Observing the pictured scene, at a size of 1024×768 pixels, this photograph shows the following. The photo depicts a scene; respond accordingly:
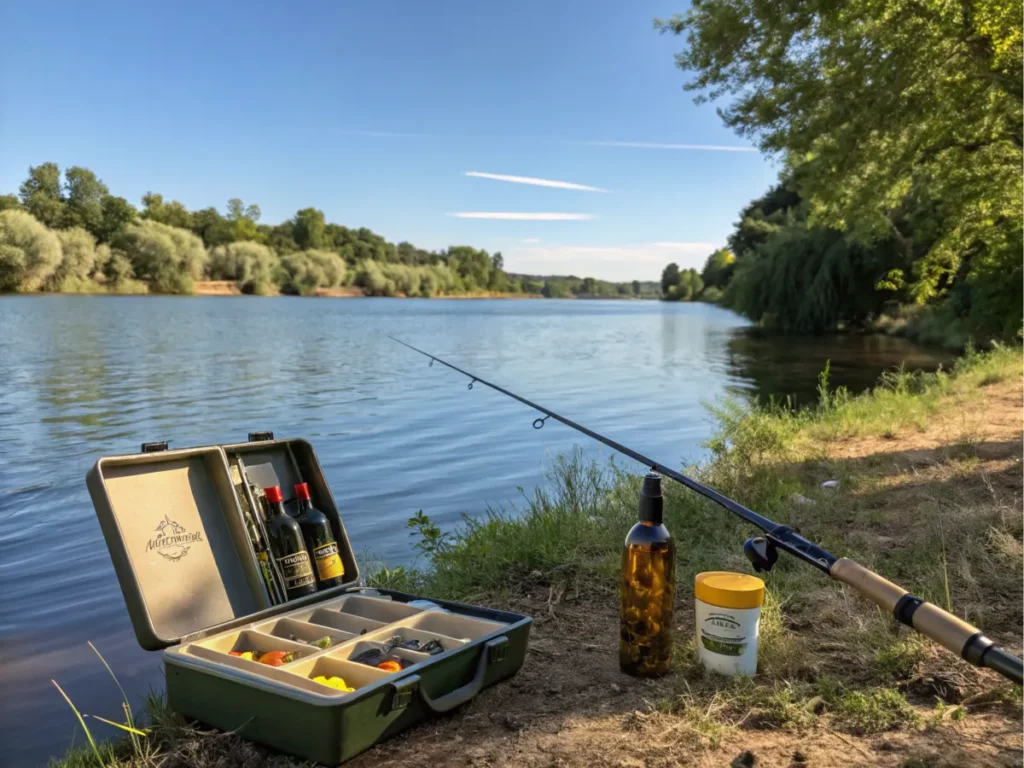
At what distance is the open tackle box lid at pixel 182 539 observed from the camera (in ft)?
10.9

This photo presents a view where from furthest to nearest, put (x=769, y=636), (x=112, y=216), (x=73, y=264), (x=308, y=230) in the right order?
(x=308, y=230) < (x=112, y=216) < (x=73, y=264) < (x=769, y=636)

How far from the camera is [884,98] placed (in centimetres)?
1155

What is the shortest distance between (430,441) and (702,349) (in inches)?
916

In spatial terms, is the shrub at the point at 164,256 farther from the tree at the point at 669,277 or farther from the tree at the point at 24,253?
the tree at the point at 669,277

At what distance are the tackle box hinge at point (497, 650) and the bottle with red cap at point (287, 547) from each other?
3.95 feet

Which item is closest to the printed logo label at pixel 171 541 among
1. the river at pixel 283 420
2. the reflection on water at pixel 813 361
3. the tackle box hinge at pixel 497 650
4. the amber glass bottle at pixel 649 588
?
the river at pixel 283 420

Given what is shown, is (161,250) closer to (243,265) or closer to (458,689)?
(243,265)

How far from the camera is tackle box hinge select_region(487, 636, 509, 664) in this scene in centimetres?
316

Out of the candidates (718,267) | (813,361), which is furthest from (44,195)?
(813,361)

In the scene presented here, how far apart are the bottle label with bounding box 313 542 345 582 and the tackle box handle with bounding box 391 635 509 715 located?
1250 millimetres

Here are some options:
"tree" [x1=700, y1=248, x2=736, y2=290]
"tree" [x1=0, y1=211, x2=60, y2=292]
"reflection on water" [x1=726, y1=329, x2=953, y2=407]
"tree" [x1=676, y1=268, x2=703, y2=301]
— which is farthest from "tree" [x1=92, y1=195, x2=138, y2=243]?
"tree" [x1=676, y1=268, x2=703, y2=301]

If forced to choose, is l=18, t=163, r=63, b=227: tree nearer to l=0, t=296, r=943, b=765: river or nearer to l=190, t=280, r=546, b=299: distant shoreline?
l=190, t=280, r=546, b=299: distant shoreline

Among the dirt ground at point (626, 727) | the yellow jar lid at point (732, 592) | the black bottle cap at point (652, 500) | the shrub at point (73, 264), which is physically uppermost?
the shrub at point (73, 264)

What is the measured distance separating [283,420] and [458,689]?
1137 centimetres
